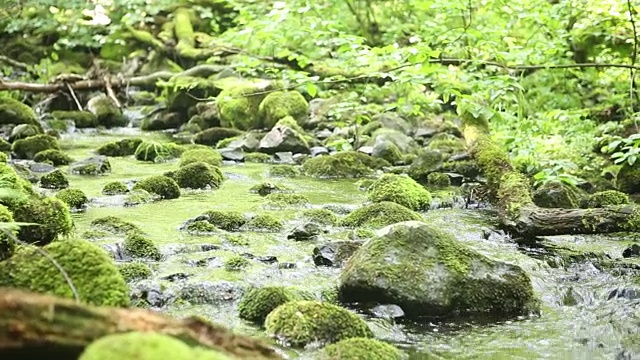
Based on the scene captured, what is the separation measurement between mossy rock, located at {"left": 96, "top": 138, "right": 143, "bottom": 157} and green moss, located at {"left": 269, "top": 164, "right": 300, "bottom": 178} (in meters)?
3.00

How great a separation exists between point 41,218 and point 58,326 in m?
3.34

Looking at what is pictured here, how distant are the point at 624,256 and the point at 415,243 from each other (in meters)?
2.41

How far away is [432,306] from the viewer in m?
4.54

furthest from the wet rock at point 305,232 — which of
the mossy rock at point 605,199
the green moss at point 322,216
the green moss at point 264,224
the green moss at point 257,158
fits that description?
the green moss at point 257,158

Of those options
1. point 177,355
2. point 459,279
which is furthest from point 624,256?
point 177,355

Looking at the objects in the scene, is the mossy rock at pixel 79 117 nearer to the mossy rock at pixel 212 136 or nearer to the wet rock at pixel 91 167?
the mossy rock at pixel 212 136

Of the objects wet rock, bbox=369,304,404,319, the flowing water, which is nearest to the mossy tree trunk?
the flowing water

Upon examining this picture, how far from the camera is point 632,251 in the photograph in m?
6.02

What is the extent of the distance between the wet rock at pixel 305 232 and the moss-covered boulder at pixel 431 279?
4.56 feet

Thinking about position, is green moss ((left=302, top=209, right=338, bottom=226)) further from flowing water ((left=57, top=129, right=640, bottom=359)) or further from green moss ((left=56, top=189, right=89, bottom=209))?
green moss ((left=56, top=189, right=89, bottom=209))

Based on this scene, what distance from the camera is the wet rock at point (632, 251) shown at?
5.99 meters

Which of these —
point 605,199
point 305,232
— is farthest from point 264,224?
point 605,199

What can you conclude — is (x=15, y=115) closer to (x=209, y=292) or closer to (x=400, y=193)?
(x=400, y=193)

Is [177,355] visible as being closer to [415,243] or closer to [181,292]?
[181,292]
